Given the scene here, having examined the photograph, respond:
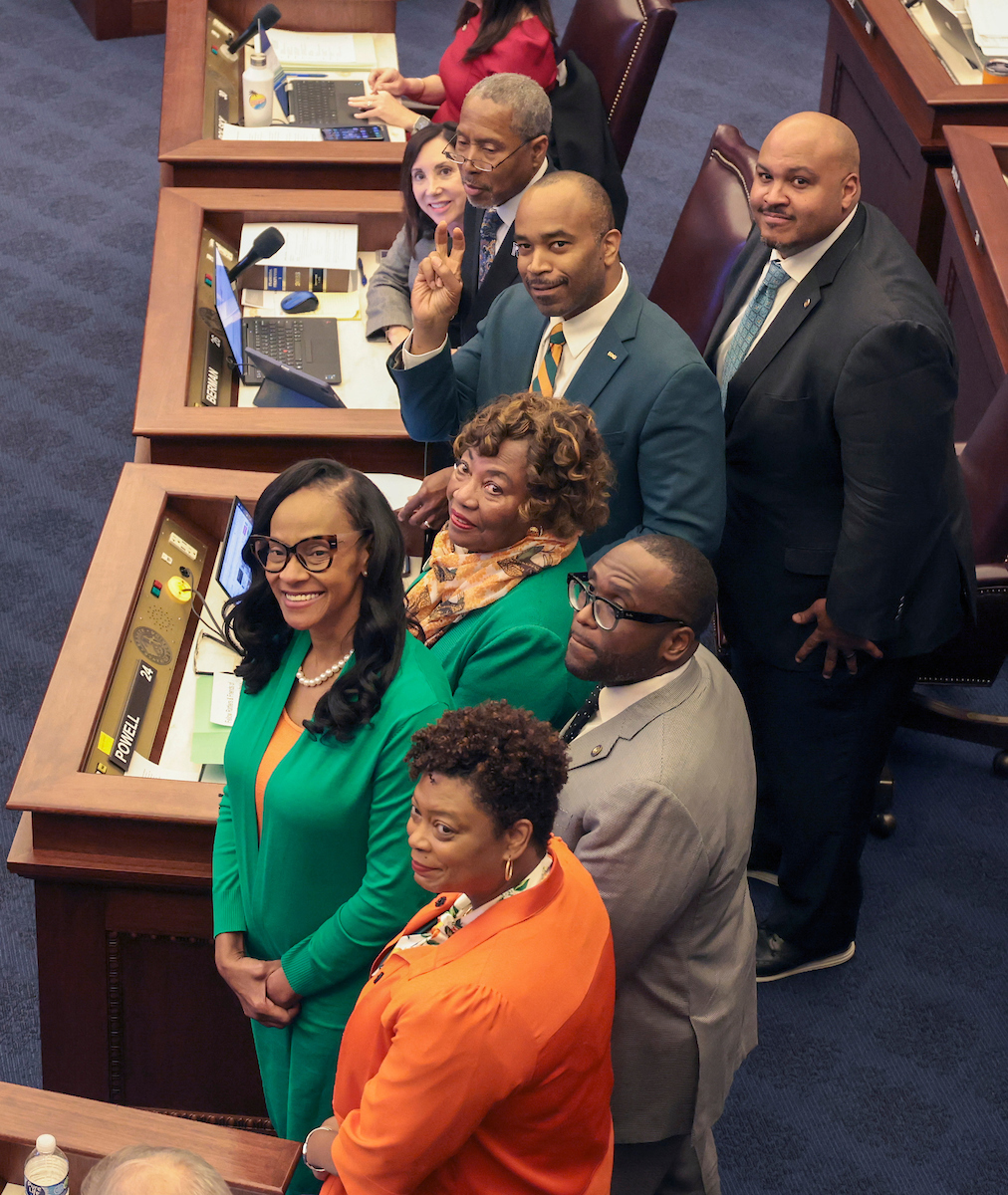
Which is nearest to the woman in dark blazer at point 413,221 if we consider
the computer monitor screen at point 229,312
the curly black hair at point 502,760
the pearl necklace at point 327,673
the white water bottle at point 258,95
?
the computer monitor screen at point 229,312

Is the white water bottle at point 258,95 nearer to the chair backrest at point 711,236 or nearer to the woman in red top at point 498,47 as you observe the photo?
the woman in red top at point 498,47

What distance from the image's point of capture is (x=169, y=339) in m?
3.12

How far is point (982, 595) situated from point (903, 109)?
1.84m

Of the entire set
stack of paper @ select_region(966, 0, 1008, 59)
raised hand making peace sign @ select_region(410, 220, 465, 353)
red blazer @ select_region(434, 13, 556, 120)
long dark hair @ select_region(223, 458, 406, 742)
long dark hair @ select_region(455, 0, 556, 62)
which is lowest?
long dark hair @ select_region(223, 458, 406, 742)

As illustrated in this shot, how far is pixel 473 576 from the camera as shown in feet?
6.61

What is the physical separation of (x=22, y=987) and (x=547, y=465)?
169 centimetres

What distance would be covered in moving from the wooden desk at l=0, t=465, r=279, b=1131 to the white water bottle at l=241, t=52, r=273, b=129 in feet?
7.43

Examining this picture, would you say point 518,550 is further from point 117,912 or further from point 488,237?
point 488,237

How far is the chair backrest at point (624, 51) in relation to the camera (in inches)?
152

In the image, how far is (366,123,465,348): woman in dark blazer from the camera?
3.17m

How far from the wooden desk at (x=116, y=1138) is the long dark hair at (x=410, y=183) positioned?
223 cm

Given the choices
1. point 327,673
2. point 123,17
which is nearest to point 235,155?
point 327,673

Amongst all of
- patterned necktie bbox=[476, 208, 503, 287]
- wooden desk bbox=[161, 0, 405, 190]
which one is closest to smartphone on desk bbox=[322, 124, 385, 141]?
wooden desk bbox=[161, 0, 405, 190]

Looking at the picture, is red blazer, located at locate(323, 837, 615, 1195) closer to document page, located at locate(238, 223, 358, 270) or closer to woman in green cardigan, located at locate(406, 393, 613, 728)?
woman in green cardigan, located at locate(406, 393, 613, 728)
